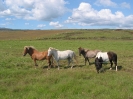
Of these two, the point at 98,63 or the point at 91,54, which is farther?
the point at 91,54

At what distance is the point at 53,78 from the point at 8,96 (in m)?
3.43

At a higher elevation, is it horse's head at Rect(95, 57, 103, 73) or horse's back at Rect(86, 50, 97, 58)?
horse's back at Rect(86, 50, 97, 58)

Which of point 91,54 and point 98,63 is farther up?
point 91,54

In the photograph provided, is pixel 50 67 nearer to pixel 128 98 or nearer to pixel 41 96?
pixel 41 96

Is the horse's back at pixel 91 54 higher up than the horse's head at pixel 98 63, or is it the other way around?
the horse's back at pixel 91 54

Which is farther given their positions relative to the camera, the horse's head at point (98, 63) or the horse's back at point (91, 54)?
the horse's back at point (91, 54)

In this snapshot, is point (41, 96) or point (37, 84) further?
point (37, 84)

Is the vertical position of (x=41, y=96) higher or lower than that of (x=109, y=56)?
lower

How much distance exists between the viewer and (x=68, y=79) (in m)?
12.4

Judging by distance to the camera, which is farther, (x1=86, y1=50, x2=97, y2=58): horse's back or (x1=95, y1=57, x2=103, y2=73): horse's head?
(x1=86, y1=50, x2=97, y2=58): horse's back

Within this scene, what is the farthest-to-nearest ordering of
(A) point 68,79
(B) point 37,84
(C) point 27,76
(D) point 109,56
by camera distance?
(D) point 109,56
(C) point 27,76
(A) point 68,79
(B) point 37,84

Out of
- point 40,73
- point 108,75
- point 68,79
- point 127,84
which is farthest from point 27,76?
point 127,84

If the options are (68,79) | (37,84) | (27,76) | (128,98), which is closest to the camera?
(128,98)

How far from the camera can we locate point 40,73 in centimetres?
1426
